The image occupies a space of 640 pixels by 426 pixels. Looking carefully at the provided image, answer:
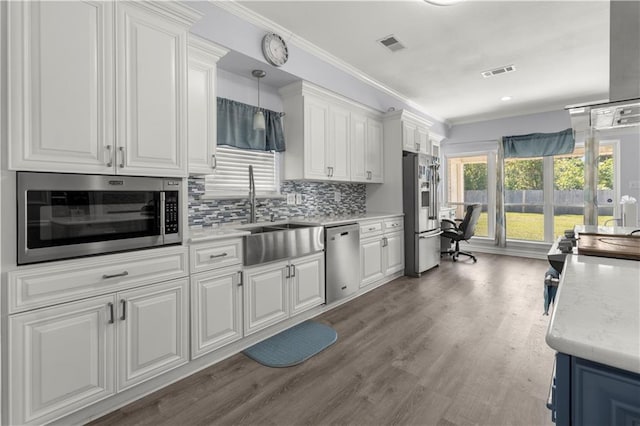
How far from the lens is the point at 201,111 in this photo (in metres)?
2.40

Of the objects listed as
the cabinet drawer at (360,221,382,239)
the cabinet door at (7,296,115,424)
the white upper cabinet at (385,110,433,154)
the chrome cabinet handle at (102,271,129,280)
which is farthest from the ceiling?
the cabinet door at (7,296,115,424)

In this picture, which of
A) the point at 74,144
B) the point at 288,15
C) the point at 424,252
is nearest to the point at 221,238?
the point at 74,144

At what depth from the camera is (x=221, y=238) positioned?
2242 mm

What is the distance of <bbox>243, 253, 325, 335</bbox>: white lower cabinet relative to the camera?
96.9 inches

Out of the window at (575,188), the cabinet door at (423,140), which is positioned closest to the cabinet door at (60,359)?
the cabinet door at (423,140)

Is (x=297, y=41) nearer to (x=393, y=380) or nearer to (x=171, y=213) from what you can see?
(x=171, y=213)

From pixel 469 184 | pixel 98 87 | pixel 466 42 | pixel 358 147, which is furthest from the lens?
pixel 469 184

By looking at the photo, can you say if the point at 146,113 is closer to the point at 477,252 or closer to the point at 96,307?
the point at 96,307

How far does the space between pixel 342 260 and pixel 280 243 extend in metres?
0.98

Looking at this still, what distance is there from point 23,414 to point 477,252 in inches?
267

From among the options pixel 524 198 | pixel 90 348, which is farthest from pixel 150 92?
pixel 524 198

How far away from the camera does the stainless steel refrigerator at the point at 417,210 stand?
175 inches

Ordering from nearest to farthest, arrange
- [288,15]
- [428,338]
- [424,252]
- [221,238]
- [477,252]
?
[221,238], [428,338], [288,15], [424,252], [477,252]

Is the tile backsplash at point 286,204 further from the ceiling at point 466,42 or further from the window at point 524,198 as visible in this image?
the window at point 524,198
